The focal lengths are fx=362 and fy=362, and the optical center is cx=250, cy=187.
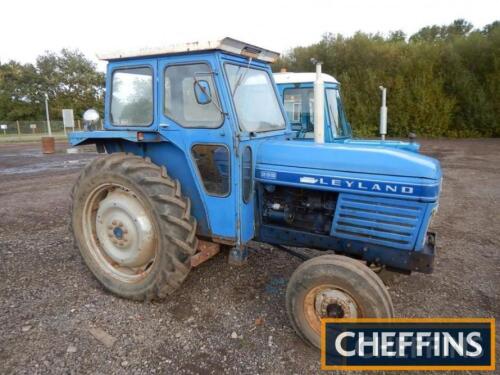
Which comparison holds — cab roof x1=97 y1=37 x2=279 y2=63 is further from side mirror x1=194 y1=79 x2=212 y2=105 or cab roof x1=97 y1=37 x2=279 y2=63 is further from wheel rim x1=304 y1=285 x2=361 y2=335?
wheel rim x1=304 y1=285 x2=361 y2=335

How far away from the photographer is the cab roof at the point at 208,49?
9.06 ft

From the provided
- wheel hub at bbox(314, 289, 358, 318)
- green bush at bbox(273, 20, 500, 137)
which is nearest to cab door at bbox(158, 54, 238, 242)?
wheel hub at bbox(314, 289, 358, 318)

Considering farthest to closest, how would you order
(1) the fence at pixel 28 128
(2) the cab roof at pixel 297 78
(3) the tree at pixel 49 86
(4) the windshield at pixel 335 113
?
(3) the tree at pixel 49 86, (1) the fence at pixel 28 128, (2) the cab roof at pixel 297 78, (4) the windshield at pixel 335 113

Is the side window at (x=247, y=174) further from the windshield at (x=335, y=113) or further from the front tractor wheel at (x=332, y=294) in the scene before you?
the windshield at (x=335, y=113)

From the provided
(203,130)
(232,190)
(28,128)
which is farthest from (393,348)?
(28,128)

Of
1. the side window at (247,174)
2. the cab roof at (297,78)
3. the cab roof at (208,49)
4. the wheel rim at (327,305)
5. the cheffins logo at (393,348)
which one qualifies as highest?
the cab roof at (297,78)

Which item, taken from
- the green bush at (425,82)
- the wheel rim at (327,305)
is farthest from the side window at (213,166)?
the green bush at (425,82)

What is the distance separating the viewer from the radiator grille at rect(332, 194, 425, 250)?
2596 millimetres

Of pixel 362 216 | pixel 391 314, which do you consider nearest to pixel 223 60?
pixel 362 216

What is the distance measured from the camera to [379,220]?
2.69 meters

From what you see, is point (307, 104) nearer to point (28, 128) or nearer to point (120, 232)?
point (120, 232)

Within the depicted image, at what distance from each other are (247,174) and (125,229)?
1.23 metres

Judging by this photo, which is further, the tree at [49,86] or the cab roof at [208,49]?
the tree at [49,86]

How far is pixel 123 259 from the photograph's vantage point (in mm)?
3344
